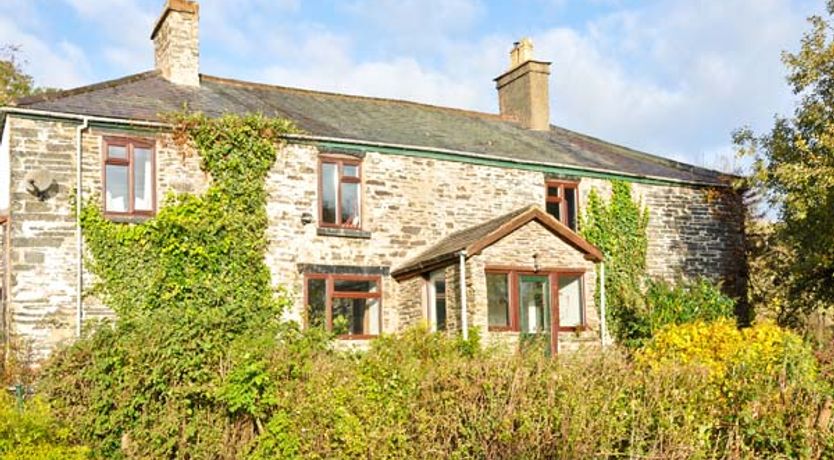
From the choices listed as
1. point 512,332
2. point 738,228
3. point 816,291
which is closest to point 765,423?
point 512,332

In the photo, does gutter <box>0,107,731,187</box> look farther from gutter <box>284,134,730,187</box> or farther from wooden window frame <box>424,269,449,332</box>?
wooden window frame <box>424,269,449,332</box>

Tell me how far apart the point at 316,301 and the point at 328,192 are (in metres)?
2.41

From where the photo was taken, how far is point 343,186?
2080 cm

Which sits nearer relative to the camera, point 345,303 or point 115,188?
point 115,188

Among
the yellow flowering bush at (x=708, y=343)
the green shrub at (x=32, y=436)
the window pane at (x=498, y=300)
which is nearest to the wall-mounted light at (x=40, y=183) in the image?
the green shrub at (x=32, y=436)

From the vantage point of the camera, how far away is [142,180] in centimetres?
1878

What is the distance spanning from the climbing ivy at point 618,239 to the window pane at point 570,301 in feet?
4.26

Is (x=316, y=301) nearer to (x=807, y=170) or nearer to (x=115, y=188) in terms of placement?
(x=115, y=188)

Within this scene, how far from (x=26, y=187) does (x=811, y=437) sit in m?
14.2

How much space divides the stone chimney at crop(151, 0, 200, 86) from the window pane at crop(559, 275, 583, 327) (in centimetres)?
976

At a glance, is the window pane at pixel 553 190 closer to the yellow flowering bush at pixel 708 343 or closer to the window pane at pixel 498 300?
the window pane at pixel 498 300

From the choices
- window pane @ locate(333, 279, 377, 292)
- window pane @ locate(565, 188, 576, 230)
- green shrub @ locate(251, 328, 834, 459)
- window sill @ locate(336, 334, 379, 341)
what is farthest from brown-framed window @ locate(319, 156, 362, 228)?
green shrub @ locate(251, 328, 834, 459)

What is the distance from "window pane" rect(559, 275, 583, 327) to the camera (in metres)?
21.1

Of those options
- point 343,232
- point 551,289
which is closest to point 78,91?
point 343,232
